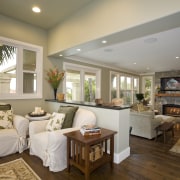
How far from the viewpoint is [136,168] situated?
7.74 feet

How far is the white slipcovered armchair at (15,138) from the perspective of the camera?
2.64 m

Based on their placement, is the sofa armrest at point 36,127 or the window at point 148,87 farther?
the window at point 148,87

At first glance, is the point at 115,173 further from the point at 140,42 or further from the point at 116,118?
the point at 140,42

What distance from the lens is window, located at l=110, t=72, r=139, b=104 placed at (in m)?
6.76

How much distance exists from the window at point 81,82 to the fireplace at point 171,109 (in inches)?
165

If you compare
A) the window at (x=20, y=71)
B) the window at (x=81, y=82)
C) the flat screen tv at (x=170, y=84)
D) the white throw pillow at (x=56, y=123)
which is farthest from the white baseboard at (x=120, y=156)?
the flat screen tv at (x=170, y=84)

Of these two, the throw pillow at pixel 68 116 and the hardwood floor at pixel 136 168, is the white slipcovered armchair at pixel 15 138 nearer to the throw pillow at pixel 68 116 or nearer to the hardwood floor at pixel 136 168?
the hardwood floor at pixel 136 168

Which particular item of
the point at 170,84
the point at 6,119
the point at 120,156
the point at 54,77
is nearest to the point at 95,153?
the point at 120,156

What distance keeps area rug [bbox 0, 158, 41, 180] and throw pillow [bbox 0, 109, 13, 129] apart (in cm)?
74

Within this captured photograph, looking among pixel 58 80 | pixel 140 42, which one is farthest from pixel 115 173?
pixel 140 42

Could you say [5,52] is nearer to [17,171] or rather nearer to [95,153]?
[17,171]

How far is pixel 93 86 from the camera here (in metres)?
5.80

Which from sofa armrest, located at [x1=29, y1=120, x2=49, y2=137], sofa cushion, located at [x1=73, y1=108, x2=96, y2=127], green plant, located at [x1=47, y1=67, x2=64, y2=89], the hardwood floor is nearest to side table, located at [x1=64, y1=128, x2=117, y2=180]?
the hardwood floor

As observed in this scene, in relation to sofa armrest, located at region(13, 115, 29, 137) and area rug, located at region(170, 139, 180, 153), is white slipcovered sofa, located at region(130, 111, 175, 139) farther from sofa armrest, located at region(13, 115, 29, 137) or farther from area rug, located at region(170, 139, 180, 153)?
sofa armrest, located at region(13, 115, 29, 137)
